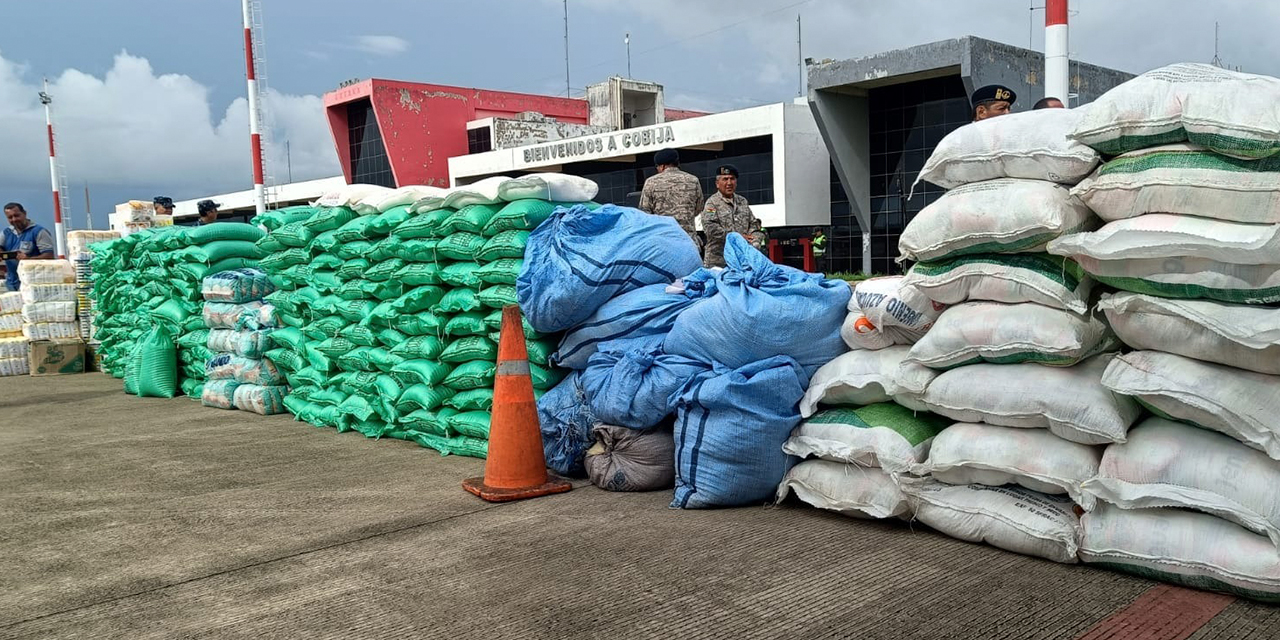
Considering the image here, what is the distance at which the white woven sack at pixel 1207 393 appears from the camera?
2.65 m

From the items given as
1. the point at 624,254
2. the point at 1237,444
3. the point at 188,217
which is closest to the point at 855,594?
the point at 1237,444

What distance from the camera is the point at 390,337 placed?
5703mm

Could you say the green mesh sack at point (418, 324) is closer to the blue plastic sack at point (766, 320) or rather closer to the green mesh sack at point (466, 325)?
the green mesh sack at point (466, 325)

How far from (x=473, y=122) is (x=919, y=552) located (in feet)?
Result: 83.0

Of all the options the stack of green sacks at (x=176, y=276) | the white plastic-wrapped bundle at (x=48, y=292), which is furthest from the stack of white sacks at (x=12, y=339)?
the stack of green sacks at (x=176, y=276)

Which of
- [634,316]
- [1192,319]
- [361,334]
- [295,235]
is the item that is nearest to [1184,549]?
[1192,319]

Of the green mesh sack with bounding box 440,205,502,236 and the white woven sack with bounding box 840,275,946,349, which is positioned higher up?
the green mesh sack with bounding box 440,205,502,236

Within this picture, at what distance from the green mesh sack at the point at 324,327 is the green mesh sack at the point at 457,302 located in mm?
1177

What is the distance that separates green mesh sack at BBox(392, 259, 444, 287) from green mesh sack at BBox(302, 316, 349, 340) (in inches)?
33.6

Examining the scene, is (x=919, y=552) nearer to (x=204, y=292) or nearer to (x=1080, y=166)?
(x=1080, y=166)

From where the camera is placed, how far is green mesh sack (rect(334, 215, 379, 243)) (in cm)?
590

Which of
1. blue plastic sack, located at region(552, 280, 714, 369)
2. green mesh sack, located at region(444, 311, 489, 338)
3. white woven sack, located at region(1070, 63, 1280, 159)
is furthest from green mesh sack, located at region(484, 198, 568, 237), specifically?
white woven sack, located at region(1070, 63, 1280, 159)

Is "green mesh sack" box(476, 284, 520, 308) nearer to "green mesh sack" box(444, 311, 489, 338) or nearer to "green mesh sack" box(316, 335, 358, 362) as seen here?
"green mesh sack" box(444, 311, 489, 338)

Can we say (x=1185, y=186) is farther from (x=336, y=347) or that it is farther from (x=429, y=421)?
(x=336, y=347)
